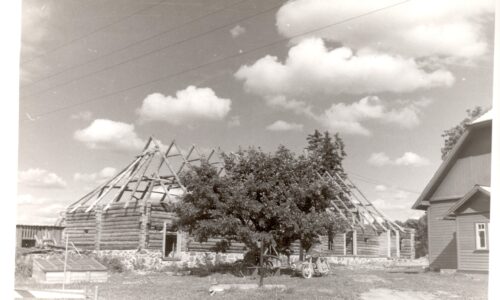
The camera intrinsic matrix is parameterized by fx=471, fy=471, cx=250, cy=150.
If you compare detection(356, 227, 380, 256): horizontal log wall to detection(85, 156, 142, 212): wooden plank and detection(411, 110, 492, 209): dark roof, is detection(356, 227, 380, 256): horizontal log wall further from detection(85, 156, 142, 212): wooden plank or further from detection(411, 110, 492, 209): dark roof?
detection(85, 156, 142, 212): wooden plank

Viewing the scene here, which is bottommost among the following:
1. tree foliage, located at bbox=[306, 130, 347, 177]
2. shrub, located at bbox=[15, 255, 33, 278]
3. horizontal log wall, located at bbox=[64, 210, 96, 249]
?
shrub, located at bbox=[15, 255, 33, 278]

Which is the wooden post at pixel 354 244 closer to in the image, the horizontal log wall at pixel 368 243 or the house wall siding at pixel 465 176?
the horizontal log wall at pixel 368 243

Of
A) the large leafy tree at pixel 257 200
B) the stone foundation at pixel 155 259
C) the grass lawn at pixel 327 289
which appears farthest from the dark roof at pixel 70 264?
A: the stone foundation at pixel 155 259

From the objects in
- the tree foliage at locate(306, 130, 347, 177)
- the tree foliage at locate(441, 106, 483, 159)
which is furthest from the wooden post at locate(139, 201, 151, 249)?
the tree foliage at locate(441, 106, 483, 159)

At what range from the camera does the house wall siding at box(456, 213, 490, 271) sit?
1791 centimetres

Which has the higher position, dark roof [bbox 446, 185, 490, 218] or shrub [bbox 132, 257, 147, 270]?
dark roof [bbox 446, 185, 490, 218]

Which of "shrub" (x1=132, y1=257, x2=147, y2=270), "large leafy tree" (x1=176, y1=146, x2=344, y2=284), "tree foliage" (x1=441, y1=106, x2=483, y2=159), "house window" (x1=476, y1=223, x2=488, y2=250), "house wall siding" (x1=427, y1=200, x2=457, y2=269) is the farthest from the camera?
"shrub" (x1=132, y1=257, x2=147, y2=270)

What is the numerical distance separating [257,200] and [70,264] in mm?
6889

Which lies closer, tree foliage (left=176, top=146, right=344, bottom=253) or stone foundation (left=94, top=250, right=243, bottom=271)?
tree foliage (left=176, top=146, right=344, bottom=253)

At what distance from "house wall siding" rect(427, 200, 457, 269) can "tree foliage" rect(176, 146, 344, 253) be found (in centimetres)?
546

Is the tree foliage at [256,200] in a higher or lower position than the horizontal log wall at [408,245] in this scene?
higher

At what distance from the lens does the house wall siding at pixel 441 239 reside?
69.4ft

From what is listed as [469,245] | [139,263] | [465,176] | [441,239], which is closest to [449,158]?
[465,176]

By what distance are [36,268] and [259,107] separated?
28.5ft
